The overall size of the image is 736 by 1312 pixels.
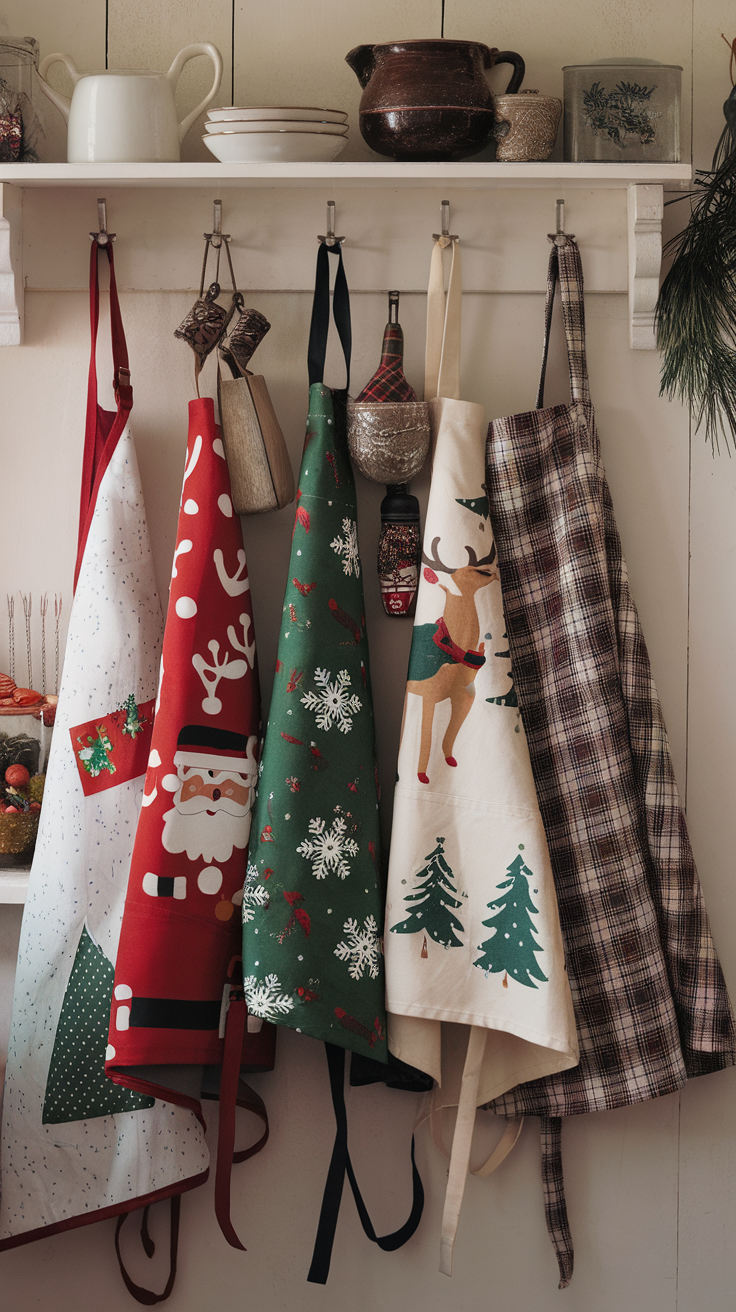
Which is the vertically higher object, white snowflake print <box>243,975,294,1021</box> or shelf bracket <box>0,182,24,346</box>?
shelf bracket <box>0,182,24,346</box>

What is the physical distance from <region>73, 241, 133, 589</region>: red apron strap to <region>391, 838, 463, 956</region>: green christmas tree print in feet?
1.55

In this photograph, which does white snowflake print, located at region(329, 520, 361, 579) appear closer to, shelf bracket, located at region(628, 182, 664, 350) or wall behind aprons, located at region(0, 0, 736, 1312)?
wall behind aprons, located at region(0, 0, 736, 1312)

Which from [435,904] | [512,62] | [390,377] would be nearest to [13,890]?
[435,904]

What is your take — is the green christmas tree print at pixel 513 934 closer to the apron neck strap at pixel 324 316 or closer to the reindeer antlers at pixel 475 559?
the reindeer antlers at pixel 475 559

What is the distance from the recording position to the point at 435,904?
35.2 inches

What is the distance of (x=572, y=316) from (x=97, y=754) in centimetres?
66

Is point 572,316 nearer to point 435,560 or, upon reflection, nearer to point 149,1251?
point 435,560

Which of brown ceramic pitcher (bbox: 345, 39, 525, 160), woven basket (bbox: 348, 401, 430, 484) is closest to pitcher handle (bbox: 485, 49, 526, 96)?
brown ceramic pitcher (bbox: 345, 39, 525, 160)

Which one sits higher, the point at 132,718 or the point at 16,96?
the point at 16,96

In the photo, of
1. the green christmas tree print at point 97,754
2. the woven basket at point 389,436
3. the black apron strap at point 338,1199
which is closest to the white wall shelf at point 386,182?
the woven basket at point 389,436

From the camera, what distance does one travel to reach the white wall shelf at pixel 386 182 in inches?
34.5

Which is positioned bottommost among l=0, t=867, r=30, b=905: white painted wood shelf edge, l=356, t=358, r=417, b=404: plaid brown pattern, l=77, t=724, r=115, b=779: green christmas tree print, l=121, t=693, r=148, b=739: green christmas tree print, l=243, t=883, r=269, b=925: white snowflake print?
l=0, t=867, r=30, b=905: white painted wood shelf edge

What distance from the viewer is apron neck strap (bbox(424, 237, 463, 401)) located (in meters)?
0.94

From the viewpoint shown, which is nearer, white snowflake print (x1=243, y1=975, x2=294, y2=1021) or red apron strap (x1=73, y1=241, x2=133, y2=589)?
white snowflake print (x1=243, y1=975, x2=294, y2=1021)
